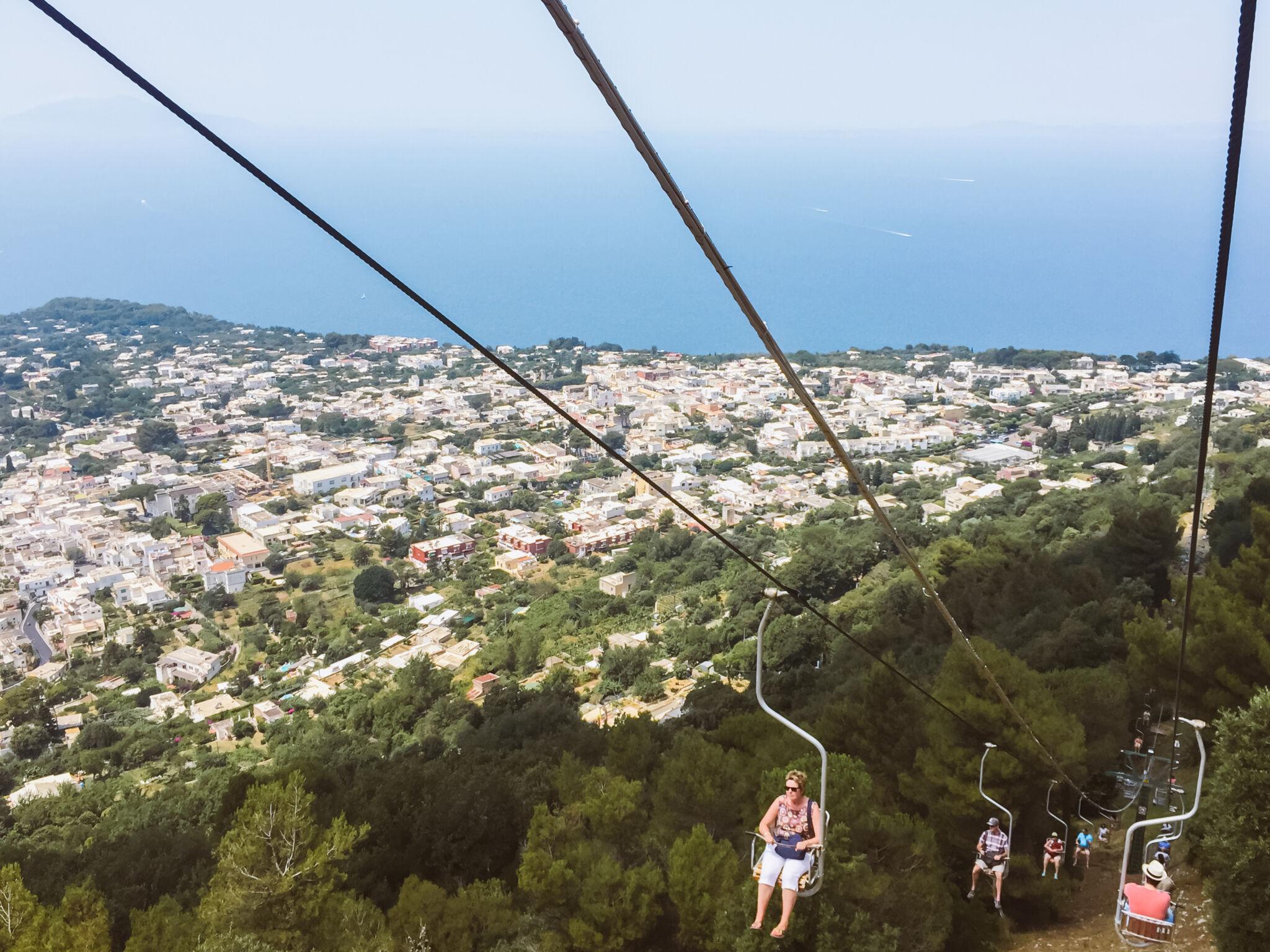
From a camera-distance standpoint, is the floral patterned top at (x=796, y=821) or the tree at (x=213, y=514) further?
the tree at (x=213, y=514)

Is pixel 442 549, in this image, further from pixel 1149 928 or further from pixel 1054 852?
pixel 1149 928

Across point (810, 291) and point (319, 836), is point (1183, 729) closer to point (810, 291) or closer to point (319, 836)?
point (319, 836)

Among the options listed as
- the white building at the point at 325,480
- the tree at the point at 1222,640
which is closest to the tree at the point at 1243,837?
the tree at the point at 1222,640

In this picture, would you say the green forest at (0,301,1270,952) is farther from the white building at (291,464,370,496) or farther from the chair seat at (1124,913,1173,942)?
the white building at (291,464,370,496)

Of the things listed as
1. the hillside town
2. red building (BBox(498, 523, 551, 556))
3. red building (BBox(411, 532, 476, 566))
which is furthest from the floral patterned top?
red building (BBox(411, 532, 476, 566))

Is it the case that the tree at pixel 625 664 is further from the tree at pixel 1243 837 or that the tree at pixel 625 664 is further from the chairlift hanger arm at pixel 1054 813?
the tree at pixel 1243 837
